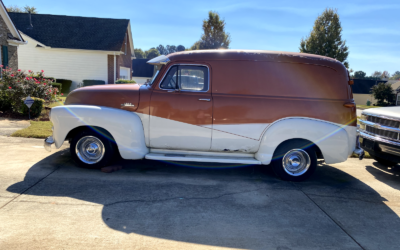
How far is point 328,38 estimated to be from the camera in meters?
34.2

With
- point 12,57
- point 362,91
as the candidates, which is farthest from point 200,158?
point 362,91

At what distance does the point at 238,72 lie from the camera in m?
5.48

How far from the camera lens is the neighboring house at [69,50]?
25.8m

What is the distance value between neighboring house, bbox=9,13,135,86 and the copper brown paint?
22116mm

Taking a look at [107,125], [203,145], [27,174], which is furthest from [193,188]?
[27,174]

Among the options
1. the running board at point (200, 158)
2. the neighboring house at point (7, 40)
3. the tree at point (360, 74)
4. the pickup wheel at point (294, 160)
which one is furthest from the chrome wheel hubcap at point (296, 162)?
the tree at point (360, 74)

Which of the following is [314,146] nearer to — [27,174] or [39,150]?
[27,174]

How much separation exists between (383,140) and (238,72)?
3352 millimetres

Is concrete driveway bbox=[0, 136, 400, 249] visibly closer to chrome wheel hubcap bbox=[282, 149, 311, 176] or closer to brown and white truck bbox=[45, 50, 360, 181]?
chrome wheel hubcap bbox=[282, 149, 311, 176]

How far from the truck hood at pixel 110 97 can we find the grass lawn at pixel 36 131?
2.97m

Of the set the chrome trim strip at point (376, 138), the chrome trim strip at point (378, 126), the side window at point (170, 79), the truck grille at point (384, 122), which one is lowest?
the chrome trim strip at point (376, 138)

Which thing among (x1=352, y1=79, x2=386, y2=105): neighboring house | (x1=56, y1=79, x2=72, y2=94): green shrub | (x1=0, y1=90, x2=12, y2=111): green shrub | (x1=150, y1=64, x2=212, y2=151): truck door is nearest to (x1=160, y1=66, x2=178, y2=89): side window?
(x1=150, y1=64, x2=212, y2=151): truck door

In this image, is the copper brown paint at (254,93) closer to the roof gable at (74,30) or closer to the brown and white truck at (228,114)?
the brown and white truck at (228,114)

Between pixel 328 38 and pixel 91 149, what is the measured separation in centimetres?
3480
